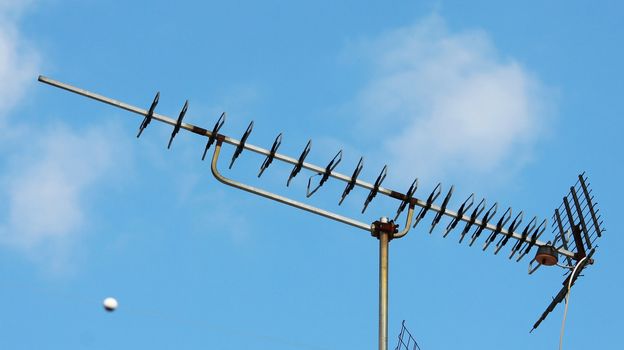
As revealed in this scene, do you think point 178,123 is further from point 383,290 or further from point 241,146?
point 383,290

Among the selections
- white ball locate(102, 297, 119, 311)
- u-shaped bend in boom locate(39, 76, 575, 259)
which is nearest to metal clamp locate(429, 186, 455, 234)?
u-shaped bend in boom locate(39, 76, 575, 259)

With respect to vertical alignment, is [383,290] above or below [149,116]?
below

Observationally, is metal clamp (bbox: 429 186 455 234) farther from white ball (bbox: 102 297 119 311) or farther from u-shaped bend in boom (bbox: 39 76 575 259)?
white ball (bbox: 102 297 119 311)

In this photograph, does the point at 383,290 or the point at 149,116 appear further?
the point at 149,116

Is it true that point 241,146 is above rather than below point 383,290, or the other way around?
above

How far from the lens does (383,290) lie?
43.0 ft

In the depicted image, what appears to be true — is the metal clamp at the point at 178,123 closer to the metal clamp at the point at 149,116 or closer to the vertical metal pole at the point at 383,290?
the metal clamp at the point at 149,116

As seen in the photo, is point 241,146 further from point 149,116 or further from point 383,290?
point 383,290

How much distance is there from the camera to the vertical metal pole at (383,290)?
40.9 ft

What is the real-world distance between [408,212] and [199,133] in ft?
10.00

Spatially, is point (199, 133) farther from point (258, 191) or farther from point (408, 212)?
point (408, 212)

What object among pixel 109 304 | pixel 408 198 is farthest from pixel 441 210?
pixel 109 304

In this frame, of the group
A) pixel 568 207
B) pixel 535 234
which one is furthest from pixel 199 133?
pixel 568 207

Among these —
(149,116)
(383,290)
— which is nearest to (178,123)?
(149,116)
